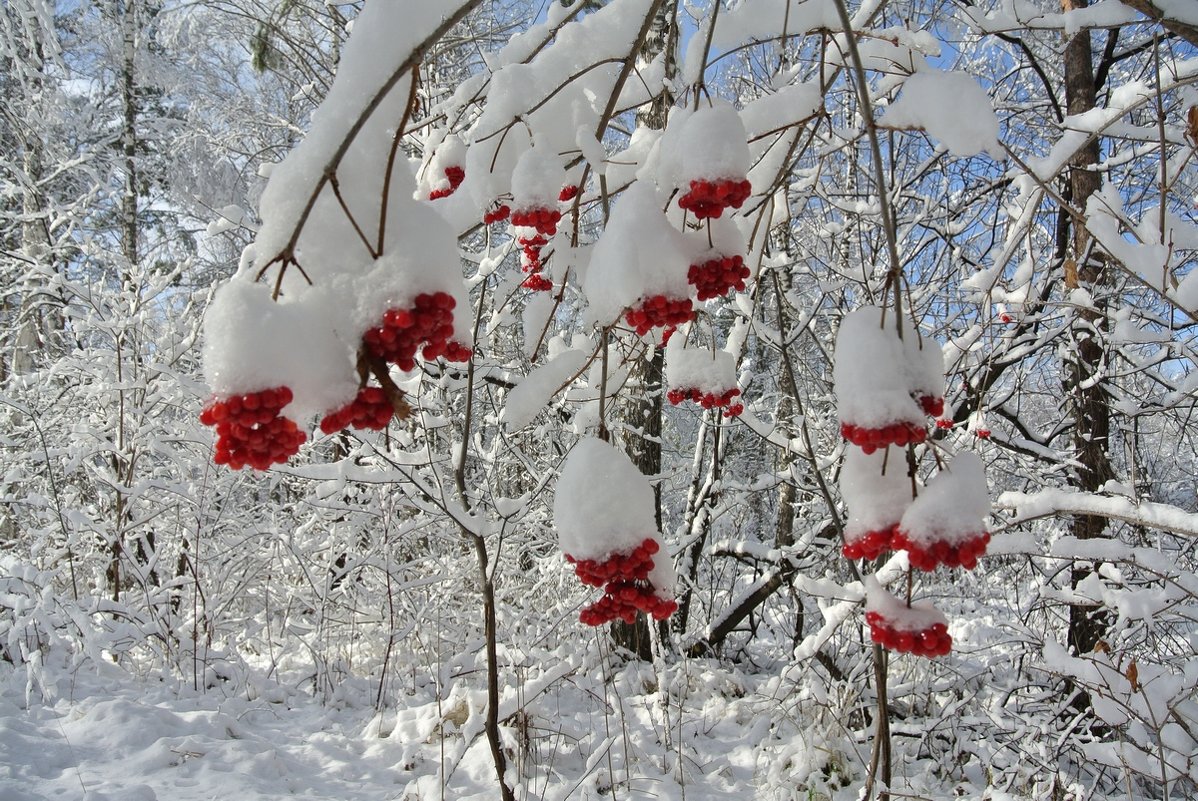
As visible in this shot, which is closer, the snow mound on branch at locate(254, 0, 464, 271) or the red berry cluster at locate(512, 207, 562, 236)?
the snow mound on branch at locate(254, 0, 464, 271)

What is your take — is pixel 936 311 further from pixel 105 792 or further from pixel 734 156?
pixel 105 792

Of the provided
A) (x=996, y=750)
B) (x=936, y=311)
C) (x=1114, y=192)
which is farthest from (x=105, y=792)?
(x=936, y=311)

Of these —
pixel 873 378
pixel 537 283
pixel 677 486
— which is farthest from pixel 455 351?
pixel 677 486

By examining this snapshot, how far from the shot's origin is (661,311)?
1.17 metres

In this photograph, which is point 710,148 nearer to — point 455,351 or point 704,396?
point 455,351

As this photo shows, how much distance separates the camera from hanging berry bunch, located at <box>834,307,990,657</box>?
3.04 ft

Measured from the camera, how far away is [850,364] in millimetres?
1006

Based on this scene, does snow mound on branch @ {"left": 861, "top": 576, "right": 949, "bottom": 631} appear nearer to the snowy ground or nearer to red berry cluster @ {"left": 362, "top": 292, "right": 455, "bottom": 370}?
red berry cluster @ {"left": 362, "top": 292, "right": 455, "bottom": 370}

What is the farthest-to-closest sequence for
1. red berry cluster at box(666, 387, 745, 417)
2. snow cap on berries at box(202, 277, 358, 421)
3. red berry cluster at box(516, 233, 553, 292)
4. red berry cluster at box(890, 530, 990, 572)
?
red berry cluster at box(666, 387, 745, 417)
red berry cluster at box(516, 233, 553, 292)
red berry cluster at box(890, 530, 990, 572)
snow cap on berries at box(202, 277, 358, 421)

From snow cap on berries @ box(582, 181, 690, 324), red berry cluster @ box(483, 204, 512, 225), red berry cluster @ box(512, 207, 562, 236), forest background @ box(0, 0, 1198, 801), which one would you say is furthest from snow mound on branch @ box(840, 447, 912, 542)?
red berry cluster @ box(483, 204, 512, 225)

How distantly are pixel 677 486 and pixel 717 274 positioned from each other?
5.16 m

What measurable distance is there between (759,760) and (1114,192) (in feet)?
9.77

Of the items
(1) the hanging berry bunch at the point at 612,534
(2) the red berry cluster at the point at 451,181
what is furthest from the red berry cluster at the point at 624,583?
(2) the red berry cluster at the point at 451,181

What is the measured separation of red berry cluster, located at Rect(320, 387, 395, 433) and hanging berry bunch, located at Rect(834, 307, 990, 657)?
59 cm
